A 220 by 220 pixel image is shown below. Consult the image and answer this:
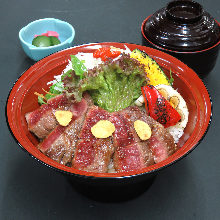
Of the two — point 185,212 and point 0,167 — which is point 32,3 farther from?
point 185,212

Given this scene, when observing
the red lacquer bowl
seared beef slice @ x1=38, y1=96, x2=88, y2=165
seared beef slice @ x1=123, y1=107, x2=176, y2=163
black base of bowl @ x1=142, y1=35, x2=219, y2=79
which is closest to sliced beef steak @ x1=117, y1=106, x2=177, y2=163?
seared beef slice @ x1=123, y1=107, x2=176, y2=163

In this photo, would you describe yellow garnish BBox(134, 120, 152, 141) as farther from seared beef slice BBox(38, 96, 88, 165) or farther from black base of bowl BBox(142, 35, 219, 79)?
black base of bowl BBox(142, 35, 219, 79)

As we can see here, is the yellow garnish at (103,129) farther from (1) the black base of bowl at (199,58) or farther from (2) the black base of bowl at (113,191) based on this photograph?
(1) the black base of bowl at (199,58)

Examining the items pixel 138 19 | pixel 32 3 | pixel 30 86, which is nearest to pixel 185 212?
pixel 30 86

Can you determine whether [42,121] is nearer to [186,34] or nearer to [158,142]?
[158,142]

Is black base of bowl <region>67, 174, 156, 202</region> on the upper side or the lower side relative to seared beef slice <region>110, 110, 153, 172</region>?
lower

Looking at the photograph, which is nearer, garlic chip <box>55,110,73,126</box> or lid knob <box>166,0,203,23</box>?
garlic chip <box>55,110,73,126</box>
